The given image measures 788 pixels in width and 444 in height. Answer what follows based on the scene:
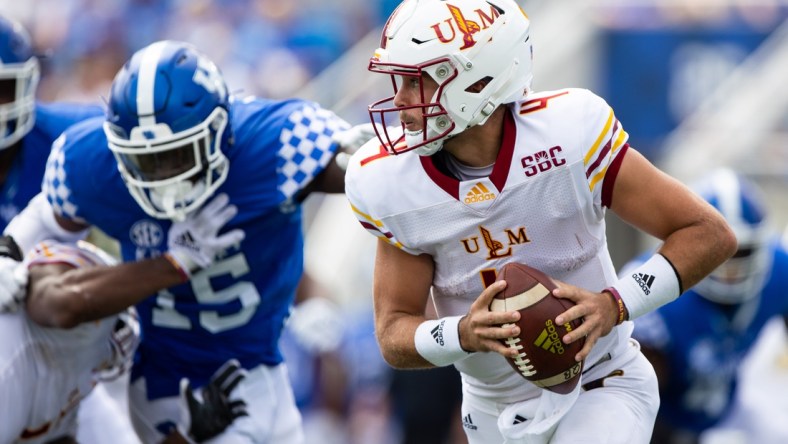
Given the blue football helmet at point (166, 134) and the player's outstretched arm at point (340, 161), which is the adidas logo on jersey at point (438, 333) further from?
the blue football helmet at point (166, 134)

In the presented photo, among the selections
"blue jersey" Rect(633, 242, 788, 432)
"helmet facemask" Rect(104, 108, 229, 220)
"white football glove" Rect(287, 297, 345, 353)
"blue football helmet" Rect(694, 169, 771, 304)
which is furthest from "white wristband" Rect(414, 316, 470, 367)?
"white football glove" Rect(287, 297, 345, 353)

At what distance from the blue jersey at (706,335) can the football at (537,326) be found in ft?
9.08

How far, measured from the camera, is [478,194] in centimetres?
371

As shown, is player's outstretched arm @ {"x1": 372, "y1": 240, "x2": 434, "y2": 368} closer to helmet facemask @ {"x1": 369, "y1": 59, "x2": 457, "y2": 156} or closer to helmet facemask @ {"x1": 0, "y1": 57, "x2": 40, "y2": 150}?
helmet facemask @ {"x1": 369, "y1": 59, "x2": 457, "y2": 156}

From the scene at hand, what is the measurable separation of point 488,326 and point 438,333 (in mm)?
189

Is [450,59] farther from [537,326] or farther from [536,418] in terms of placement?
[536,418]

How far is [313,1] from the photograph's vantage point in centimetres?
1154

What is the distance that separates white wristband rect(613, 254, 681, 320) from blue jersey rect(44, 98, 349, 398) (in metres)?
1.29

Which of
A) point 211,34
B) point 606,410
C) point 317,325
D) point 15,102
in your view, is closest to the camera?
point 606,410

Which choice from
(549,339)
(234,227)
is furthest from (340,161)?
(549,339)

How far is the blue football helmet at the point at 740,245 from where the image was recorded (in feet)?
19.9

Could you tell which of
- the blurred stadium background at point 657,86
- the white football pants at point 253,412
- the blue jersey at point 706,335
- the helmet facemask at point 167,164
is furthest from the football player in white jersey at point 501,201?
the blurred stadium background at point 657,86

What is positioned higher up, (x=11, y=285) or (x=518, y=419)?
(x=11, y=285)

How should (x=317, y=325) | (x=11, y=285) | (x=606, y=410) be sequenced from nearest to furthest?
1. (x=606, y=410)
2. (x=11, y=285)
3. (x=317, y=325)
